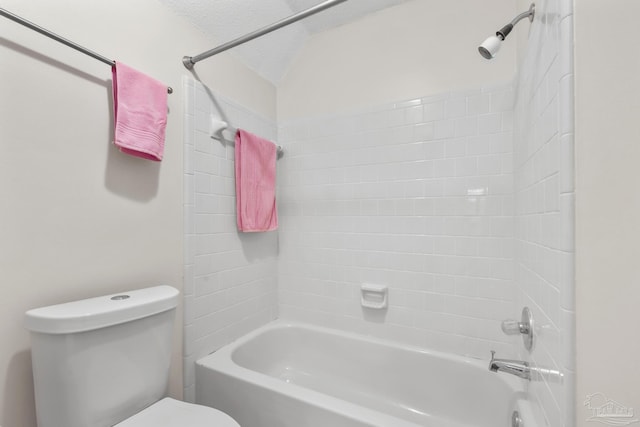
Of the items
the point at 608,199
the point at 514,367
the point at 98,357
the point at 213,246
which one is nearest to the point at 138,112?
the point at 213,246

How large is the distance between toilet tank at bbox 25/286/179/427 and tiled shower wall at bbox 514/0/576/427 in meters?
1.21

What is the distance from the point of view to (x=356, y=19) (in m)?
1.82

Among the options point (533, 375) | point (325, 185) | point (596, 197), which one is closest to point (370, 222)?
point (325, 185)

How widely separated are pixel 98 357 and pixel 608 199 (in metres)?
1.41

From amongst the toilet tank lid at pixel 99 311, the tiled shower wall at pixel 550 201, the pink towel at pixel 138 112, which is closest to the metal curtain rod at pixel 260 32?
the pink towel at pixel 138 112

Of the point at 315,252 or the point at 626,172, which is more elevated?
the point at 626,172

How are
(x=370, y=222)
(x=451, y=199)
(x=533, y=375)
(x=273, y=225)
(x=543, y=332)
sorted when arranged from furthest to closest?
(x=273, y=225)
(x=370, y=222)
(x=451, y=199)
(x=533, y=375)
(x=543, y=332)

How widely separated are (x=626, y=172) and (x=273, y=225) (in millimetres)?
1627

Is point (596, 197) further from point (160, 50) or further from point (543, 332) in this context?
point (160, 50)

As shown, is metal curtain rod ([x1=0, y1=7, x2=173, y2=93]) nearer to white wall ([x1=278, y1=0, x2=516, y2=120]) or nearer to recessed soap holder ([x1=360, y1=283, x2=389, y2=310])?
white wall ([x1=278, y1=0, x2=516, y2=120])

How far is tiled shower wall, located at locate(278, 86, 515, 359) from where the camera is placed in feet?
4.80

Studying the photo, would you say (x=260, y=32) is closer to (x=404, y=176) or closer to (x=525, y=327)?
(x=404, y=176)

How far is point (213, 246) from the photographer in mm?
1553

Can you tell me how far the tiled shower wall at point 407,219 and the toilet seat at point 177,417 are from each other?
985mm
